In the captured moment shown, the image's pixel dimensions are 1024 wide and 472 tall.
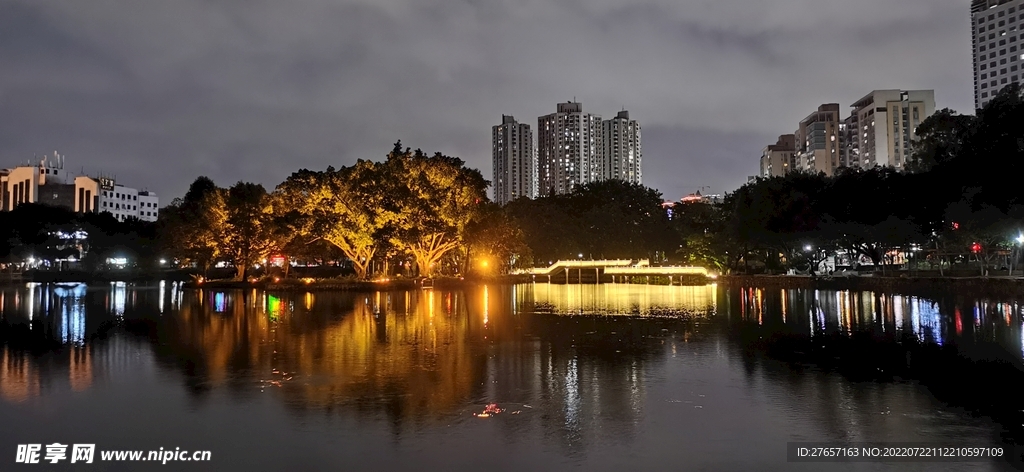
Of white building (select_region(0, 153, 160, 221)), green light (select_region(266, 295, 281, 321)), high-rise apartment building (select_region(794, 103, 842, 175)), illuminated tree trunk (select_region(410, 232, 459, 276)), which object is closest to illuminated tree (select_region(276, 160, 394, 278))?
illuminated tree trunk (select_region(410, 232, 459, 276))

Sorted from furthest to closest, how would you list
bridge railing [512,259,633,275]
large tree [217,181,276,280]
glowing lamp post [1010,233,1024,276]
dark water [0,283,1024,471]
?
bridge railing [512,259,633,275]
large tree [217,181,276,280]
glowing lamp post [1010,233,1024,276]
dark water [0,283,1024,471]

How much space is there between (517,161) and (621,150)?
2946 cm

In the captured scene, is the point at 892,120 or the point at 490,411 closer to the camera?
the point at 490,411

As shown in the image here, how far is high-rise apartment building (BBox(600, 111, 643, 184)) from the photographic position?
189125 millimetres

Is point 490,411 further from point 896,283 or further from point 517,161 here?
point 517,161

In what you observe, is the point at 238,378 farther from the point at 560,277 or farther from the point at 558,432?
the point at 560,277

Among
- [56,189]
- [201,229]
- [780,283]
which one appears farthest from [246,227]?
[56,189]

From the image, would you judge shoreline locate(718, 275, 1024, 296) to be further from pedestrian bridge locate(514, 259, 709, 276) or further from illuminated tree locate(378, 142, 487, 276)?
illuminated tree locate(378, 142, 487, 276)

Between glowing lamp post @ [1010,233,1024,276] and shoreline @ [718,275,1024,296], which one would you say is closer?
shoreline @ [718,275,1024,296]

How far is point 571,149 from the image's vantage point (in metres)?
185

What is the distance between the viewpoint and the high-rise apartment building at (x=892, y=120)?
522 ft

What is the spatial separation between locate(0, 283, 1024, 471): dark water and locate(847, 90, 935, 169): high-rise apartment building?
156665 mm

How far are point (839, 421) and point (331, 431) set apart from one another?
6.92m

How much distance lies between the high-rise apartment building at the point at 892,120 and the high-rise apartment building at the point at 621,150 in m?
58.1
